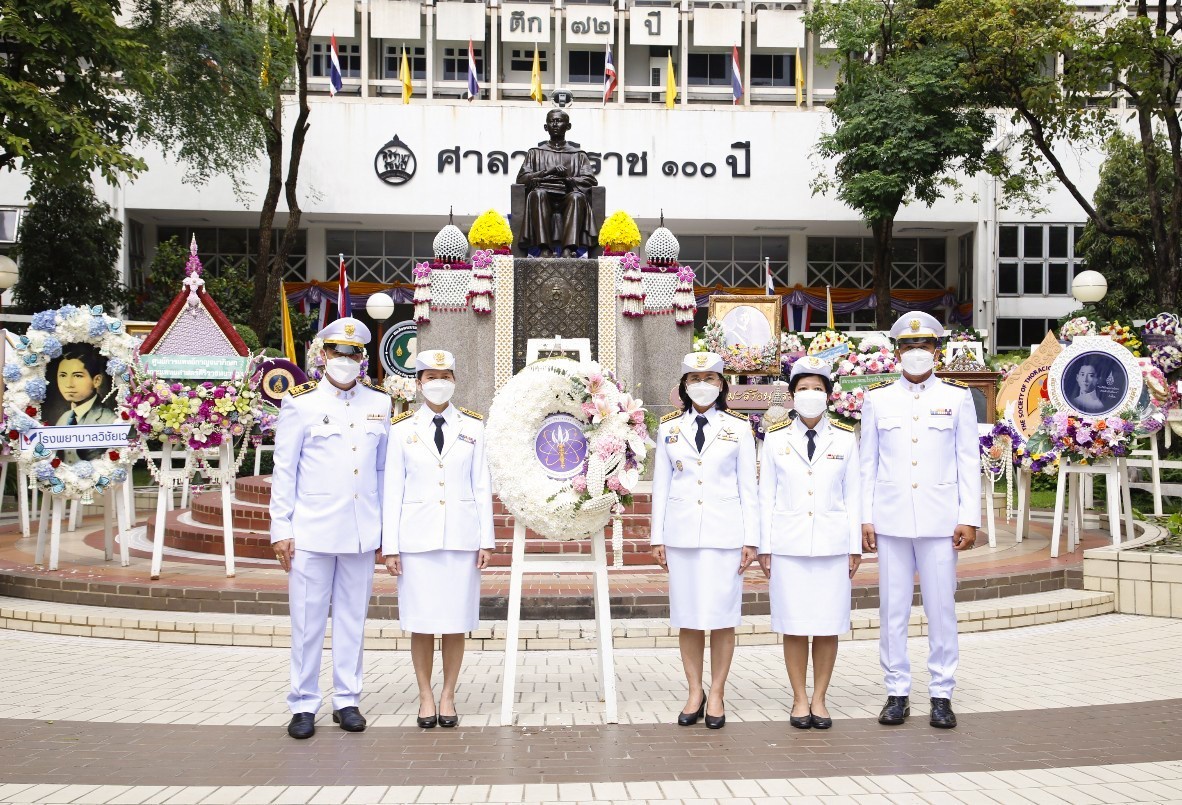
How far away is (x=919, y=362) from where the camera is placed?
5750 millimetres

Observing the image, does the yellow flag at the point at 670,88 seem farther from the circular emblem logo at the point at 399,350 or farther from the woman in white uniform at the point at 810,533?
the woman in white uniform at the point at 810,533

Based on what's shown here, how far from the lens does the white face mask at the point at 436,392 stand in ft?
18.2

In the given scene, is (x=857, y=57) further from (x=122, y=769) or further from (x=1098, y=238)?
(x=122, y=769)

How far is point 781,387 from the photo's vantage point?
14.0 m

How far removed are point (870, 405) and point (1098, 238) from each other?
23.3m

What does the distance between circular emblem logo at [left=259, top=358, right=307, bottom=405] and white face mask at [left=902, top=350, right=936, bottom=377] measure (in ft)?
27.5

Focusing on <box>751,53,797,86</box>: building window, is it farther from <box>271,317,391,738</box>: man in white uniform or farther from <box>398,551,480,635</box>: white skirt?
<box>398,551,480,635</box>: white skirt

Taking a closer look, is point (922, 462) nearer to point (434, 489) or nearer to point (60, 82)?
point (434, 489)

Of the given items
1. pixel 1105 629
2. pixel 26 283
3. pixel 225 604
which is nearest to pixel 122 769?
pixel 225 604

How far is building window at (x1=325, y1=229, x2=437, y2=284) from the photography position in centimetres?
3103

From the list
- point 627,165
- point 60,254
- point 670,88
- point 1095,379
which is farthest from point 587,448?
point 670,88

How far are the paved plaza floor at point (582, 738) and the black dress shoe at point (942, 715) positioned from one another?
0.07 meters


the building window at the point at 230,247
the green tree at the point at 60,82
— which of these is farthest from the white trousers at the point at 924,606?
the building window at the point at 230,247

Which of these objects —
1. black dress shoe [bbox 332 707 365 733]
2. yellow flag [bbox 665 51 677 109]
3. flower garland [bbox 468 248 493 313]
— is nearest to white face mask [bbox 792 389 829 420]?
black dress shoe [bbox 332 707 365 733]
